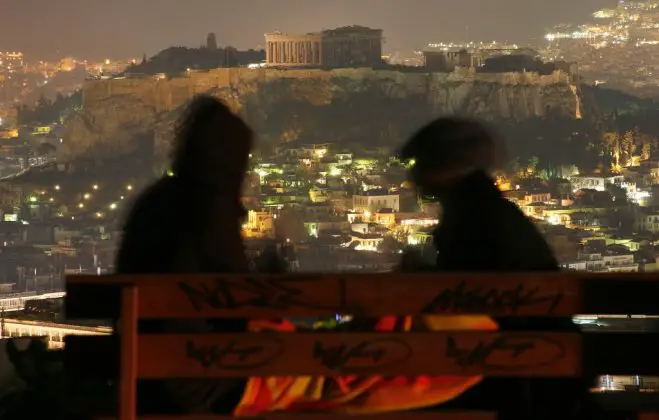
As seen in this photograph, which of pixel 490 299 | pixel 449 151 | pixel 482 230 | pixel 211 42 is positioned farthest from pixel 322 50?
pixel 490 299

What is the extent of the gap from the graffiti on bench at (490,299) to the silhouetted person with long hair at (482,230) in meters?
0.11

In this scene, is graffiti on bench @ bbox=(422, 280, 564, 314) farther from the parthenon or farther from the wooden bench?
the parthenon

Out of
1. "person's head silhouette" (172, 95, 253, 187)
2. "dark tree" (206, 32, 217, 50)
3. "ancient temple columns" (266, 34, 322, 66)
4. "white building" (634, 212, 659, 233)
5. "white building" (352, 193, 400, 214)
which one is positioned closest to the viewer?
"person's head silhouette" (172, 95, 253, 187)

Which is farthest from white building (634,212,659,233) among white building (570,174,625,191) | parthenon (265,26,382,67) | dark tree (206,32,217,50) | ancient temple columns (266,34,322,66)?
ancient temple columns (266,34,322,66)

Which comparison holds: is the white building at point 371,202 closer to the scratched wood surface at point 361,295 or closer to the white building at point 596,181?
the white building at point 596,181

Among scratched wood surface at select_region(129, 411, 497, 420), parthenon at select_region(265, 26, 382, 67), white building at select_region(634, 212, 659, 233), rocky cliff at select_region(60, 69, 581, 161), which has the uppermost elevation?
parthenon at select_region(265, 26, 382, 67)

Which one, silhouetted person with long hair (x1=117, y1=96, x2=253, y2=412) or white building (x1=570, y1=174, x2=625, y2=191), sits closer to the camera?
silhouetted person with long hair (x1=117, y1=96, x2=253, y2=412)

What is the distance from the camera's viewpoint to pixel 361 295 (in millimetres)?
1732

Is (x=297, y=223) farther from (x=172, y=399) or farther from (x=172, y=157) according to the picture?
(x=172, y=399)

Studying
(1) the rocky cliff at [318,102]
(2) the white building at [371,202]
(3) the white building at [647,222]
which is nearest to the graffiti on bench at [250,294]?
(2) the white building at [371,202]

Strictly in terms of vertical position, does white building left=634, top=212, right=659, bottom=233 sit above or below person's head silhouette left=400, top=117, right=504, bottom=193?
below

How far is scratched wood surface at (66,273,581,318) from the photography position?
5.63 feet

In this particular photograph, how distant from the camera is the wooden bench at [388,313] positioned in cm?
171

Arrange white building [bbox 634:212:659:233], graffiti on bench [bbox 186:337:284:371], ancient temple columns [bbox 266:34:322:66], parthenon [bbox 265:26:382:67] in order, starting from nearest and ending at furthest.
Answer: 1. graffiti on bench [bbox 186:337:284:371]
2. white building [bbox 634:212:659:233]
3. parthenon [bbox 265:26:382:67]
4. ancient temple columns [bbox 266:34:322:66]
